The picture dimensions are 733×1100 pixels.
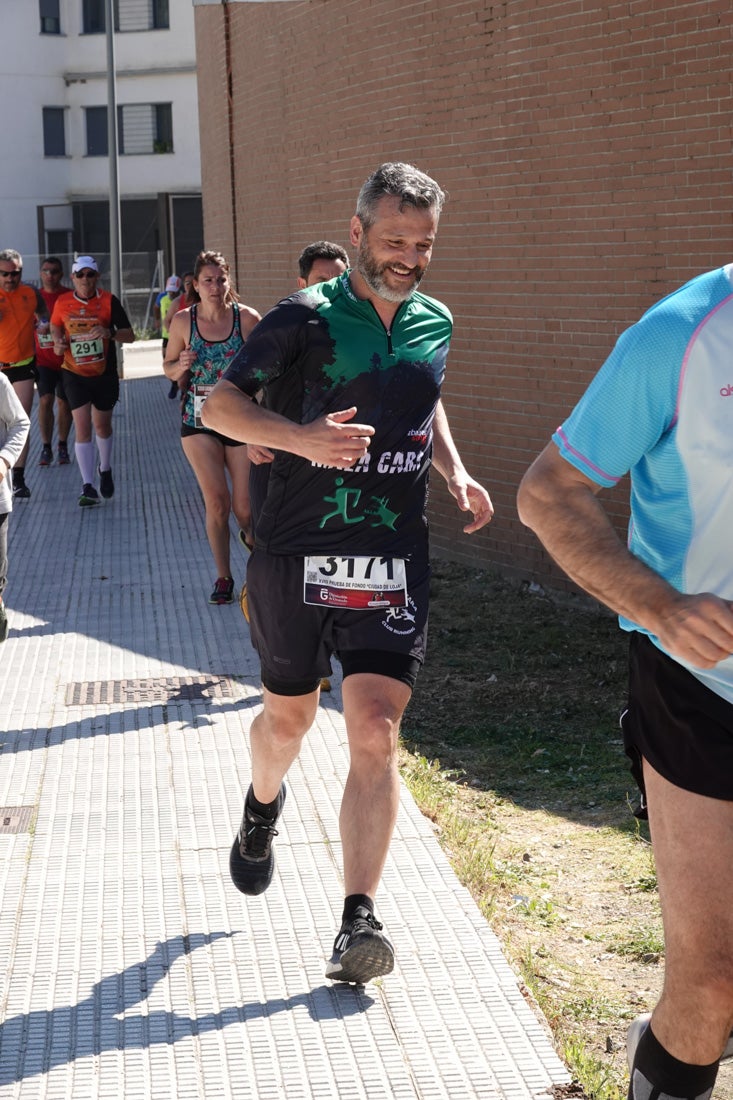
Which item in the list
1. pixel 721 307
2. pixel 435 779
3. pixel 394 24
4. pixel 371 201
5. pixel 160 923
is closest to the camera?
pixel 721 307

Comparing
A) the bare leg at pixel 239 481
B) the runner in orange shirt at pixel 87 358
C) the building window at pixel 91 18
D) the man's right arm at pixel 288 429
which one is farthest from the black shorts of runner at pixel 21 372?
the building window at pixel 91 18

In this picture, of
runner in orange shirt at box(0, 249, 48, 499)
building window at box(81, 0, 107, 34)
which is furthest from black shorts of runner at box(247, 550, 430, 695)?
building window at box(81, 0, 107, 34)

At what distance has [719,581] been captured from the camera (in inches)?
109

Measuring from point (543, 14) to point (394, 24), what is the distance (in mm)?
2109

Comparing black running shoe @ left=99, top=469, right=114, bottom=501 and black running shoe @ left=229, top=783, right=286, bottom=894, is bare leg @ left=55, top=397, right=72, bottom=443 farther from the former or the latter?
black running shoe @ left=229, top=783, right=286, bottom=894

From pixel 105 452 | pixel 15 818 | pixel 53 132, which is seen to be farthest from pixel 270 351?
pixel 53 132

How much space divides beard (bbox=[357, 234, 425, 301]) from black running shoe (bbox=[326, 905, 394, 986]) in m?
1.67

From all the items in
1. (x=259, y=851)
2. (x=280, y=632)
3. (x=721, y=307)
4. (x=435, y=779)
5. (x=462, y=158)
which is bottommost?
(x=435, y=779)

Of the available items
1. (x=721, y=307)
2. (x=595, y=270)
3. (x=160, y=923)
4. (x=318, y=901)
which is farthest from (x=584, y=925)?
(x=595, y=270)

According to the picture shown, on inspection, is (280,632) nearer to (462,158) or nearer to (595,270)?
(595,270)

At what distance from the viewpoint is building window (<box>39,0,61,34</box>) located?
51.0 meters

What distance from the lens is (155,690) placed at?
7527 mm

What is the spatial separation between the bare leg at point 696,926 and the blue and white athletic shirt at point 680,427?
9.5 inches

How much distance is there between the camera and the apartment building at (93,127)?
50.1 m
